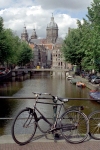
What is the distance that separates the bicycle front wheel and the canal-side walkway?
0.15m

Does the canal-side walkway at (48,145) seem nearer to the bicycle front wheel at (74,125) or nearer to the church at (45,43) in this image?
the bicycle front wheel at (74,125)

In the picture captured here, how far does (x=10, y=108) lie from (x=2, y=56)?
22.5m

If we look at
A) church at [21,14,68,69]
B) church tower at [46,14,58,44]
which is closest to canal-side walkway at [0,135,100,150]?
church at [21,14,68,69]

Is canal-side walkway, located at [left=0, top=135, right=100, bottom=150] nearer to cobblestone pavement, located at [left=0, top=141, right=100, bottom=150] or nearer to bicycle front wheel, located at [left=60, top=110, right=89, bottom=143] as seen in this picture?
cobblestone pavement, located at [left=0, top=141, right=100, bottom=150]

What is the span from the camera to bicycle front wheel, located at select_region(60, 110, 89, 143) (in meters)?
5.53

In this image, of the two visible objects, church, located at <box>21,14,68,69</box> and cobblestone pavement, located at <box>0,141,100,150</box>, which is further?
church, located at <box>21,14,68,69</box>

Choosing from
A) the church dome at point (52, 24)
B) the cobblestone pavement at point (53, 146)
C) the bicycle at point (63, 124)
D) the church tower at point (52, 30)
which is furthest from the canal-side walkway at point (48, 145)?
the church dome at point (52, 24)

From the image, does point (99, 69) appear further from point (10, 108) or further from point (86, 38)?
point (10, 108)

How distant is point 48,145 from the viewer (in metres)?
5.28

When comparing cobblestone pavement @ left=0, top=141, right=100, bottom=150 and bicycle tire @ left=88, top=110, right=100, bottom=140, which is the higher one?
bicycle tire @ left=88, top=110, right=100, bottom=140

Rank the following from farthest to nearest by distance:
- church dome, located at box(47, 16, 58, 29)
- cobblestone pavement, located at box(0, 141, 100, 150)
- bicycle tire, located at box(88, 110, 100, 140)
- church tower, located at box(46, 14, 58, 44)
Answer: church dome, located at box(47, 16, 58, 29) < church tower, located at box(46, 14, 58, 44) < bicycle tire, located at box(88, 110, 100, 140) < cobblestone pavement, located at box(0, 141, 100, 150)

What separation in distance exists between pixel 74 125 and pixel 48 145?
84 centimetres

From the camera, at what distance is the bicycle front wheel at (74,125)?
553 centimetres

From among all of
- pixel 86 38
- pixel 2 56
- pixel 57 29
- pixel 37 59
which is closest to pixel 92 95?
pixel 86 38
